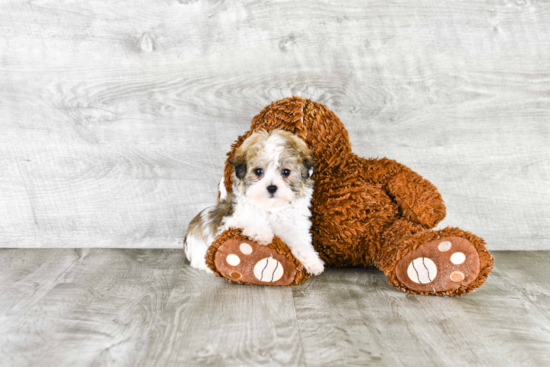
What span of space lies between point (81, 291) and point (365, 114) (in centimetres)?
148

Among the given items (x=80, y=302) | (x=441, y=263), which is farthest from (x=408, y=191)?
(x=80, y=302)

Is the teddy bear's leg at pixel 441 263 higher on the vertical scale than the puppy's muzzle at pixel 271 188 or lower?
lower

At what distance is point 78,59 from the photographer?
2.19m

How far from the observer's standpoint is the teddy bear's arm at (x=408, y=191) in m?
1.79

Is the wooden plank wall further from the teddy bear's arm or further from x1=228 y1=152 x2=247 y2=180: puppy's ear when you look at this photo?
x1=228 y1=152 x2=247 y2=180: puppy's ear

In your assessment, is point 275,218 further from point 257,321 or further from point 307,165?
point 257,321

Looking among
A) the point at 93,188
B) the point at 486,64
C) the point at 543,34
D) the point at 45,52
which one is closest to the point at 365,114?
the point at 486,64

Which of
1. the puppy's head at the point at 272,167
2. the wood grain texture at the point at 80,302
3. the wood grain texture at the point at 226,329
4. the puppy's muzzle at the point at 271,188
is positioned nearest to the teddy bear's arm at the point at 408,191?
the puppy's head at the point at 272,167

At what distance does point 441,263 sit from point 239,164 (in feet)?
2.52

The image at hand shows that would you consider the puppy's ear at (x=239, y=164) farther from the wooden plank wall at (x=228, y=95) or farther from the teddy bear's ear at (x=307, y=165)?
the wooden plank wall at (x=228, y=95)

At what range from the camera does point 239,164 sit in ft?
5.37

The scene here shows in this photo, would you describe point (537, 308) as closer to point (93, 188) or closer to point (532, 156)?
point (532, 156)

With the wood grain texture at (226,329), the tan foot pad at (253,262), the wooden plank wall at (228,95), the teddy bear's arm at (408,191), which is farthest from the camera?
the wooden plank wall at (228,95)

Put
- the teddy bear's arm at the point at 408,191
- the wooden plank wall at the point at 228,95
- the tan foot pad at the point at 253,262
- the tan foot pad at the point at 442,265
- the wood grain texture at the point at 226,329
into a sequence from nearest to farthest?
1. the wood grain texture at the point at 226,329
2. the tan foot pad at the point at 442,265
3. the tan foot pad at the point at 253,262
4. the teddy bear's arm at the point at 408,191
5. the wooden plank wall at the point at 228,95
